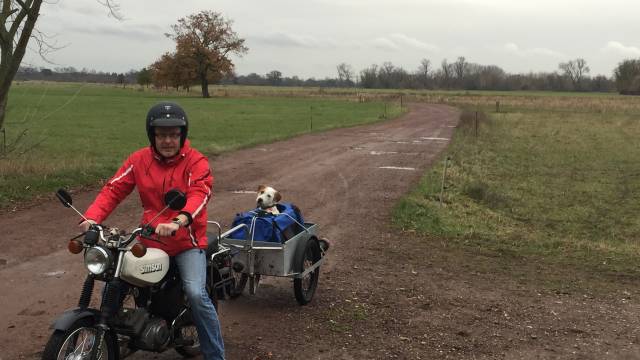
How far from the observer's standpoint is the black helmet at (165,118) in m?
3.73

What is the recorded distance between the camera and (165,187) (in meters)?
3.84

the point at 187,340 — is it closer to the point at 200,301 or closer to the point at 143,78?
the point at 200,301

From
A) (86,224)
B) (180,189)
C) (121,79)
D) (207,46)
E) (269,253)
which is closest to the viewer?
(86,224)

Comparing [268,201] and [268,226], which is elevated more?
[268,201]

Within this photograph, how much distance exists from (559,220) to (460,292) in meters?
6.24

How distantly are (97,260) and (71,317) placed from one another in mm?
356

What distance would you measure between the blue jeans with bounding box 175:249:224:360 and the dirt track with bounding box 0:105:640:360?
2.30ft

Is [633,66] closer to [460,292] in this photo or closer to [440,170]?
[440,170]

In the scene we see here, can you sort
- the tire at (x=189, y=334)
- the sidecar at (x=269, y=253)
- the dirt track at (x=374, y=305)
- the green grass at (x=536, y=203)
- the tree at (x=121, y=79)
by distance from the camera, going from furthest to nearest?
the tree at (x=121, y=79) → the green grass at (x=536, y=203) → the sidecar at (x=269, y=253) → the dirt track at (x=374, y=305) → the tire at (x=189, y=334)

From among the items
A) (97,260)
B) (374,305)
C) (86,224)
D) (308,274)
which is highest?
(86,224)

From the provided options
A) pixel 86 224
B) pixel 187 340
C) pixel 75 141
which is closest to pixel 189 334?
pixel 187 340

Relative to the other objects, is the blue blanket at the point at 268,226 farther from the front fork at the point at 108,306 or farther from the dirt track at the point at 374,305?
the front fork at the point at 108,306

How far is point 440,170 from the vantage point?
15.4 meters

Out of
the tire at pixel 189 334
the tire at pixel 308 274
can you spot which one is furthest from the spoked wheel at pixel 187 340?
the tire at pixel 308 274
